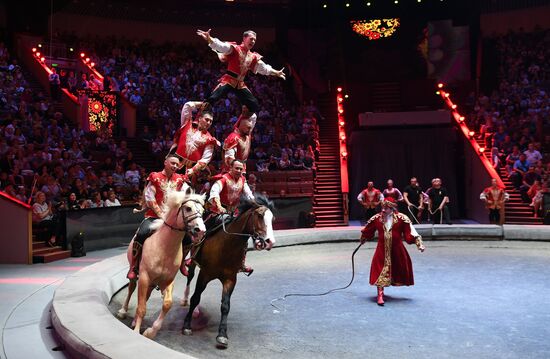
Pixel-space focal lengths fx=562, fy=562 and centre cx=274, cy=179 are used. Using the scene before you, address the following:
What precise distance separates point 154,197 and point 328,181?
13.7 meters

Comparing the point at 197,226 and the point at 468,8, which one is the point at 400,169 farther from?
the point at 197,226

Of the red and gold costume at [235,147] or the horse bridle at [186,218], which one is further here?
the red and gold costume at [235,147]

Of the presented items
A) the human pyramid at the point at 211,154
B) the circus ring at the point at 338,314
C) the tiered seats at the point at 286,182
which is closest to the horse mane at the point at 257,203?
the human pyramid at the point at 211,154

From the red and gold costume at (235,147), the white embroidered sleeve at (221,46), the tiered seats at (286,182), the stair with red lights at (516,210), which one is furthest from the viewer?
the tiered seats at (286,182)

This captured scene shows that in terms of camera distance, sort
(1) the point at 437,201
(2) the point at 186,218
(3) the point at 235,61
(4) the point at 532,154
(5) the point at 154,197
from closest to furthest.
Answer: (2) the point at 186,218, (5) the point at 154,197, (3) the point at 235,61, (1) the point at 437,201, (4) the point at 532,154

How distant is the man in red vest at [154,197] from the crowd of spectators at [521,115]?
13111 mm

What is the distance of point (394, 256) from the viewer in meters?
8.24

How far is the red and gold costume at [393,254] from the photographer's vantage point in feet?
26.7

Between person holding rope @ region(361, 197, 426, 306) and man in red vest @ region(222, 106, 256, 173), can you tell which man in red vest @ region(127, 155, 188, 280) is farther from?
person holding rope @ region(361, 197, 426, 306)

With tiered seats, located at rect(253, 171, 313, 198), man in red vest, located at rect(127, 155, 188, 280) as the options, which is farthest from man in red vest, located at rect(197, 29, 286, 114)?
tiered seats, located at rect(253, 171, 313, 198)

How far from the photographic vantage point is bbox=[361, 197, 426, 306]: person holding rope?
320 inches

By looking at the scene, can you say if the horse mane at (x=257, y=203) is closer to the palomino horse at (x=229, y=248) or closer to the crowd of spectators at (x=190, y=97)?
the palomino horse at (x=229, y=248)

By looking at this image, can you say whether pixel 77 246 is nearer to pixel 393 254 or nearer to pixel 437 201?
pixel 393 254

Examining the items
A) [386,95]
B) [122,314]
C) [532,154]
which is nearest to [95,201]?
[122,314]
